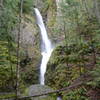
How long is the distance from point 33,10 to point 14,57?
921cm

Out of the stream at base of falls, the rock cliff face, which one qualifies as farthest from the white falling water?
the rock cliff face

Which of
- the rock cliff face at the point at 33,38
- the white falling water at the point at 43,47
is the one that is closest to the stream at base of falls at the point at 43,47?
the white falling water at the point at 43,47

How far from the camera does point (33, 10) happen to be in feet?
72.8

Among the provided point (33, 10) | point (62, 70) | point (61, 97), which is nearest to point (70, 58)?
point (62, 70)

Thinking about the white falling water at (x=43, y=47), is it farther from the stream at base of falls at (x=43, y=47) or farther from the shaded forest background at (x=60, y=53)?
the shaded forest background at (x=60, y=53)

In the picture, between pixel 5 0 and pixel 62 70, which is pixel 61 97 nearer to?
pixel 62 70

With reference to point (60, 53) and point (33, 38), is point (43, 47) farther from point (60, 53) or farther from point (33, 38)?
point (60, 53)

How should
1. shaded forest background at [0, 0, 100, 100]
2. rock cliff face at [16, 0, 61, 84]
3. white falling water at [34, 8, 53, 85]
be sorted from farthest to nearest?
1. white falling water at [34, 8, 53, 85]
2. rock cliff face at [16, 0, 61, 84]
3. shaded forest background at [0, 0, 100, 100]

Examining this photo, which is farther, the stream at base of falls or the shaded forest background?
the stream at base of falls

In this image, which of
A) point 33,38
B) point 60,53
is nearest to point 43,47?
point 33,38

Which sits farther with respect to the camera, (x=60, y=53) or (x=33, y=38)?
(x=33, y=38)

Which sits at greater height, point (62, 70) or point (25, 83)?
point (62, 70)

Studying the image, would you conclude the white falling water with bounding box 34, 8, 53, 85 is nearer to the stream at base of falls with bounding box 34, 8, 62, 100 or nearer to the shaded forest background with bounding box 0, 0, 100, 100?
the stream at base of falls with bounding box 34, 8, 62, 100

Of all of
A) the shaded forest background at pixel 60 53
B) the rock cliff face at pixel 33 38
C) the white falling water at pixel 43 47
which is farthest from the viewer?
the white falling water at pixel 43 47
